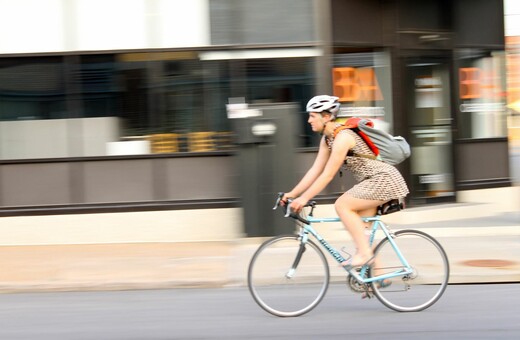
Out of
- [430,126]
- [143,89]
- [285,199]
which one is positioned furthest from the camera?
[430,126]

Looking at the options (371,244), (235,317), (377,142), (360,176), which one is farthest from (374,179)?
(235,317)

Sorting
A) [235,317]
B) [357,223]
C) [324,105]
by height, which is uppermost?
[324,105]

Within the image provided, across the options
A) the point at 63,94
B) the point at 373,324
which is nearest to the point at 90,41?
the point at 63,94

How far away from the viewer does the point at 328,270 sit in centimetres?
634

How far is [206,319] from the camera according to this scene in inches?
254

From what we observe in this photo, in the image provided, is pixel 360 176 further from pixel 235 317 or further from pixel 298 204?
pixel 235 317

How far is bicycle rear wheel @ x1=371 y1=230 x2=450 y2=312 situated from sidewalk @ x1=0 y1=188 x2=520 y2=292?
1.28 meters

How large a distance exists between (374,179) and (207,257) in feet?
11.6

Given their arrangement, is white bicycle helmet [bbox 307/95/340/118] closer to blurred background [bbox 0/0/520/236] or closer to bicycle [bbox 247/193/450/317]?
bicycle [bbox 247/193/450/317]

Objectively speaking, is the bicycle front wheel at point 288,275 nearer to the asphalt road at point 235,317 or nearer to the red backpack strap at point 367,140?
the asphalt road at point 235,317

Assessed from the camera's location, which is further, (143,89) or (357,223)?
(143,89)

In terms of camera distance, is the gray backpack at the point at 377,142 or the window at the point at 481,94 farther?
the window at the point at 481,94

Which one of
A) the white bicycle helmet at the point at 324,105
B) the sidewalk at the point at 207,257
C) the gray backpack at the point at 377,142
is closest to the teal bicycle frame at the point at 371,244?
the gray backpack at the point at 377,142

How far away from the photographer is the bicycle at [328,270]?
6266 millimetres
